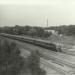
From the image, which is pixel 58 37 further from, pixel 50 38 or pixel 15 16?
pixel 15 16

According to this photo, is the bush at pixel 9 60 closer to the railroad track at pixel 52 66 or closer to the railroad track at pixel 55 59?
the railroad track at pixel 52 66

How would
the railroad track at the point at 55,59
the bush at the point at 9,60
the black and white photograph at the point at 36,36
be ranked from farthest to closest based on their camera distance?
1. the railroad track at the point at 55,59
2. the black and white photograph at the point at 36,36
3. the bush at the point at 9,60

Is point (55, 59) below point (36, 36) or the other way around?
below

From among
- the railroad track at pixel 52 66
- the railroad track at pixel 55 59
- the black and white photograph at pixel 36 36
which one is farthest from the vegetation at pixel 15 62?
the railroad track at pixel 55 59

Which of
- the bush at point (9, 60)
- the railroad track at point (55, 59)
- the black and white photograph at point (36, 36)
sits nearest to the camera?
the bush at point (9, 60)

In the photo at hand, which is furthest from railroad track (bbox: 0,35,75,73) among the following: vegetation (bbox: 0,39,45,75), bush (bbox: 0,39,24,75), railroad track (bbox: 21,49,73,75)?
bush (bbox: 0,39,24,75)

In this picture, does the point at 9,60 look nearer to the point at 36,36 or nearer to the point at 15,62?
the point at 15,62

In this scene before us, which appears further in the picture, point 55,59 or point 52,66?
point 55,59

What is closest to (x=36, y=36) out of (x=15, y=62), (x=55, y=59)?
(x=55, y=59)
